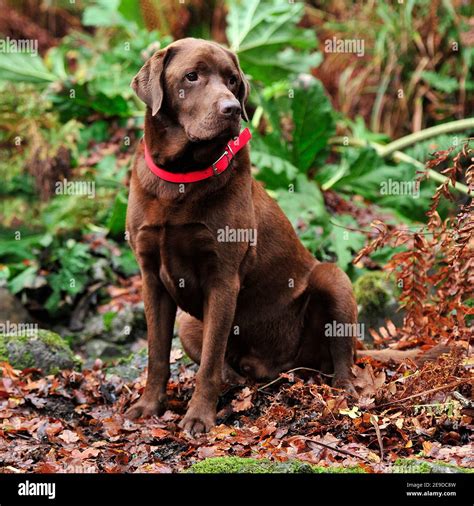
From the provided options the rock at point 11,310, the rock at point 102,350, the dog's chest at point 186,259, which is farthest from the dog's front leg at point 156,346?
the rock at point 11,310

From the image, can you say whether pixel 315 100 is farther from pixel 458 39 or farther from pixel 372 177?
pixel 458 39

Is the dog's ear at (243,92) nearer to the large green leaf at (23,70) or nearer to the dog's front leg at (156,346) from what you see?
the dog's front leg at (156,346)

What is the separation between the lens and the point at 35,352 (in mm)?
5703

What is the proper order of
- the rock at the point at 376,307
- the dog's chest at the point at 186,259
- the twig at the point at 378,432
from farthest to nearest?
1. the rock at the point at 376,307
2. the dog's chest at the point at 186,259
3. the twig at the point at 378,432

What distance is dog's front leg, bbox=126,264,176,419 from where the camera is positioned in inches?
188

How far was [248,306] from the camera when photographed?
5004 millimetres

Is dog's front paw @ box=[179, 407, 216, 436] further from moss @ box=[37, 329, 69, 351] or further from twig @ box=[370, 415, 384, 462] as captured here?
moss @ box=[37, 329, 69, 351]

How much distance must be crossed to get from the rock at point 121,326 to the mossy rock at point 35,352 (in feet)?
3.94

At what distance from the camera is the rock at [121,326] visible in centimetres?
704

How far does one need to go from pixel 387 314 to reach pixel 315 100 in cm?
224

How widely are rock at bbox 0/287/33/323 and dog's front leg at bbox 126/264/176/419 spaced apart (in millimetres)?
2616

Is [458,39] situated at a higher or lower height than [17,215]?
higher
